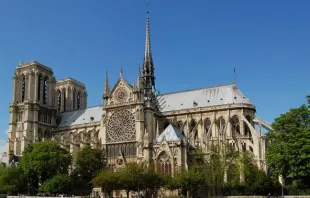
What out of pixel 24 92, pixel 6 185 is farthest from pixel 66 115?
pixel 6 185

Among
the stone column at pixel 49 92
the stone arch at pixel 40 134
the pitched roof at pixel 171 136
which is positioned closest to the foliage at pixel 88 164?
the pitched roof at pixel 171 136

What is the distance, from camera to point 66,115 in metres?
87.8

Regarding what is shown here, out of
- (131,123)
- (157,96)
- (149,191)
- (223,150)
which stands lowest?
(149,191)

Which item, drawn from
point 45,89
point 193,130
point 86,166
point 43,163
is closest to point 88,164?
point 86,166

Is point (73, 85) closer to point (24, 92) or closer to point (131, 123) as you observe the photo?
point (24, 92)

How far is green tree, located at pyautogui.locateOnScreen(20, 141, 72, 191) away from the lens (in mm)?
59062

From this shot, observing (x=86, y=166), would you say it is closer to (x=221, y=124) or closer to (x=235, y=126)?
(x=221, y=124)

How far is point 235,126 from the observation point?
6506 cm

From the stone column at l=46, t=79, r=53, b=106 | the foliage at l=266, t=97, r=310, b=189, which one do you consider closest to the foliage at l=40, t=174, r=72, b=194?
the foliage at l=266, t=97, r=310, b=189

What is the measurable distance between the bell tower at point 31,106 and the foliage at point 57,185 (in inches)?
866

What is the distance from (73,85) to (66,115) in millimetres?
10043

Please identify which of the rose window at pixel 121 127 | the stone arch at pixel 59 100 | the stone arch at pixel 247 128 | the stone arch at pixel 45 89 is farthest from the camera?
the stone arch at pixel 59 100

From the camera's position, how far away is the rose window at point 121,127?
65.6m

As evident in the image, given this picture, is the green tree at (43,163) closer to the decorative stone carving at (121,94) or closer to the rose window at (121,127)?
the rose window at (121,127)
